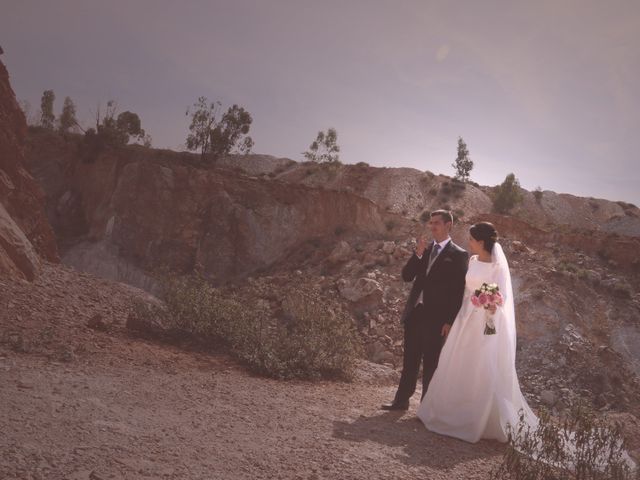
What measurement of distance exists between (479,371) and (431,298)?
3.06 ft

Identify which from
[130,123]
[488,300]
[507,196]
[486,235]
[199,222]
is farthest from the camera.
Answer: [507,196]

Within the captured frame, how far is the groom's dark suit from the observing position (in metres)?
5.41

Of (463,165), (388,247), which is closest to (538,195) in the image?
(463,165)

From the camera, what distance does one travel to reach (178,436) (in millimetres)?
3645

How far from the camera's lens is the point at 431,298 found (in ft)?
18.0

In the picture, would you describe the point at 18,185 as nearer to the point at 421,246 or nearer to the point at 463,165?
the point at 421,246

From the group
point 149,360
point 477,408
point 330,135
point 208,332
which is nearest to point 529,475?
point 477,408

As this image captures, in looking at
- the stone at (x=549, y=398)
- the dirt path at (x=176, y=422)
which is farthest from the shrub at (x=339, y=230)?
the dirt path at (x=176, y=422)

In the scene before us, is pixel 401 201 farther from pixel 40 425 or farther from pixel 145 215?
pixel 40 425

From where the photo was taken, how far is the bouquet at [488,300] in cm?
490

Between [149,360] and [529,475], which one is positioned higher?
[529,475]

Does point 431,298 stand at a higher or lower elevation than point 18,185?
lower

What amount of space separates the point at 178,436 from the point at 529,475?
8.45 ft

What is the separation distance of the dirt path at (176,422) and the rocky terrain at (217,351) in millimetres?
20
